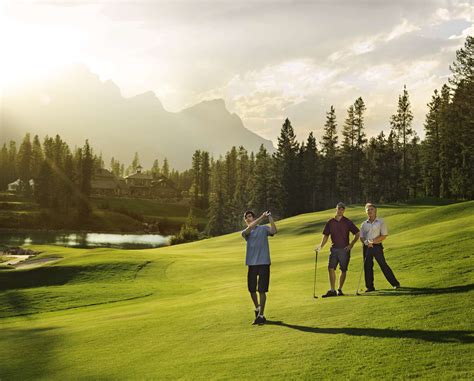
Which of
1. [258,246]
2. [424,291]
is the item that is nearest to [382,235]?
[424,291]

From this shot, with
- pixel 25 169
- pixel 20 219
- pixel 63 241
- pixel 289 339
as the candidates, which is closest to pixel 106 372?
pixel 289 339

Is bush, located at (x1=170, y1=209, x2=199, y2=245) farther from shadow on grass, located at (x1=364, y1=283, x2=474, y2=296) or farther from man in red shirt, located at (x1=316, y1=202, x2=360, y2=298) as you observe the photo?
shadow on grass, located at (x1=364, y1=283, x2=474, y2=296)

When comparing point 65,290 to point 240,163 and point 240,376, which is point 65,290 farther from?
point 240,163

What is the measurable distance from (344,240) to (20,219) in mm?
121324

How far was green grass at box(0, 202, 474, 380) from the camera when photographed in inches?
363

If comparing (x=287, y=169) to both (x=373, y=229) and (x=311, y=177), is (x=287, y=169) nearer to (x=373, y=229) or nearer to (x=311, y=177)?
(x=311, y=177)

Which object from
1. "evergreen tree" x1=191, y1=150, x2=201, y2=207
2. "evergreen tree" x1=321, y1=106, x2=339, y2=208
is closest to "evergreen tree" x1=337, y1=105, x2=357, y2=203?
"evergreen tree" x1=321, y1=106, x2=339, y2=208

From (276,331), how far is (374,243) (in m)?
5.02

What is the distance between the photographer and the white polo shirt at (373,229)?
49.3ft

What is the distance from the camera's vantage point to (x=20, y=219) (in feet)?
401

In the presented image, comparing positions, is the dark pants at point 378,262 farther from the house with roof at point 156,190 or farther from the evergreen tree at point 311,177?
the house with roof at point 156,190

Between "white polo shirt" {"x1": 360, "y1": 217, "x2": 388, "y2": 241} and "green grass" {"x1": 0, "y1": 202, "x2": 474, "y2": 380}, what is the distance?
175 cm

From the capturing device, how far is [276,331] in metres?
11.9

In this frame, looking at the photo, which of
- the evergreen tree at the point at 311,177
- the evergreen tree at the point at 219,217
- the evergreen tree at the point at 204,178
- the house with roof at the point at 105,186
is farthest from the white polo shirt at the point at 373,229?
the house with roof at the point at 105,186
